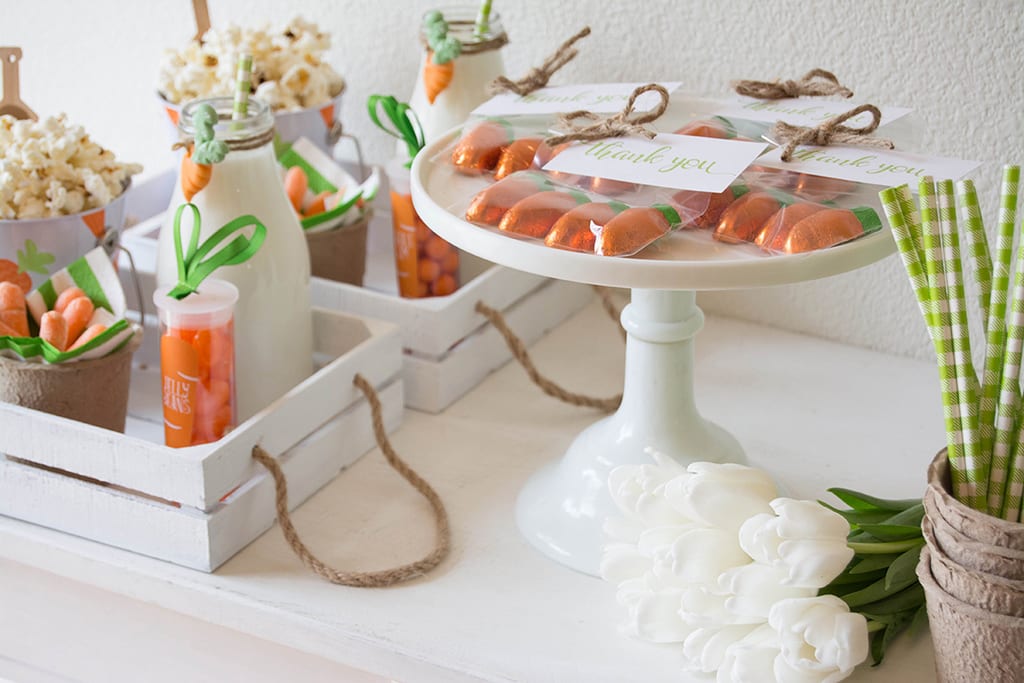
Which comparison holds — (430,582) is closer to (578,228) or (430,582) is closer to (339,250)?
(578,228)

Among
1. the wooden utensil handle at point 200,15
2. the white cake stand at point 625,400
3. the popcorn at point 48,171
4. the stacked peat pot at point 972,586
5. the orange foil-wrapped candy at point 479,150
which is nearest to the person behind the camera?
the stacked peat pot at point 972,586

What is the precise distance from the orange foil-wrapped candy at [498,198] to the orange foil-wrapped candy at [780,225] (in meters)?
0.13

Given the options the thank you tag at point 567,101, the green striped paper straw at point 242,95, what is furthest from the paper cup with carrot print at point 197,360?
the thank you tag at point 567,101

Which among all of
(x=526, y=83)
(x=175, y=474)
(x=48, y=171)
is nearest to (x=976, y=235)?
(x=526, y=83)

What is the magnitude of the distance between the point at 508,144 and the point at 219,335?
222 mm

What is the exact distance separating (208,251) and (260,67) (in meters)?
0.32

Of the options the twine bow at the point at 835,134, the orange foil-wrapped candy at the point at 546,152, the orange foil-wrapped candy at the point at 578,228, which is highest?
the twine bow at the point at 835,134

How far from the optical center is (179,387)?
826mm

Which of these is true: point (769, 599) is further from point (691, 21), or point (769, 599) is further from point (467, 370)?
point (691, 21)

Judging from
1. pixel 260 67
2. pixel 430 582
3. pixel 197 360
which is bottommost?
pixel 430 582

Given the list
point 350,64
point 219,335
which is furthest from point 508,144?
point 350,64

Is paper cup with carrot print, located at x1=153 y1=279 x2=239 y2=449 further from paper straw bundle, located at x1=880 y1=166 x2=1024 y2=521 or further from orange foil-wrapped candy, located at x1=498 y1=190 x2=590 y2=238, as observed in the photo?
paper straw bundle, located at x1=880 y1=166 x2=1024 y2=521

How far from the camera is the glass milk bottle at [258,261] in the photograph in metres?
0.86

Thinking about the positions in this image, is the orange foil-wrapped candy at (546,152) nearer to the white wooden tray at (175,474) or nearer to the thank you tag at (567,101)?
the thank you tag at (567,101)
